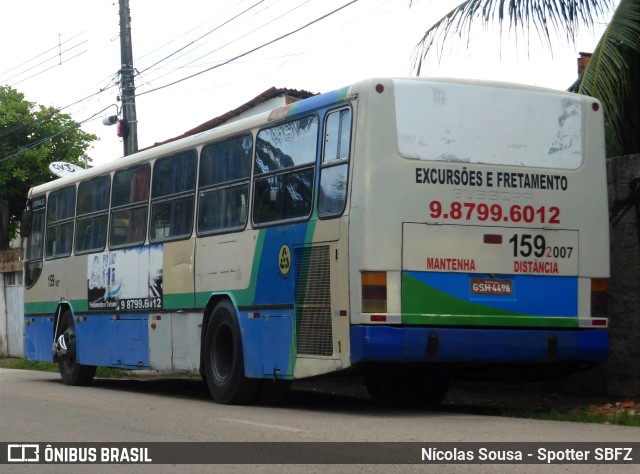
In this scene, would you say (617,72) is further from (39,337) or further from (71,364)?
(39,337)

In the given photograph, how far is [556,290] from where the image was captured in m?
11.8

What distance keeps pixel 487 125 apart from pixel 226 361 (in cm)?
412

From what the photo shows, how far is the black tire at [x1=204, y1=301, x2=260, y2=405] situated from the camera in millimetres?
13055

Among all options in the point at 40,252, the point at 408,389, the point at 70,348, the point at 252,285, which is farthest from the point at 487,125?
the point at 40,252

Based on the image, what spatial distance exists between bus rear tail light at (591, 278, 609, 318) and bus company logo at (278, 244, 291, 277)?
310 cm

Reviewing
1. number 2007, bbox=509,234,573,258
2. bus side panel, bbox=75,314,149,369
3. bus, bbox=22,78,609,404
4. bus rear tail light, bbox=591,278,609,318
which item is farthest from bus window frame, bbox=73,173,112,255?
bus rear tail light, bbox=591,278,609,318

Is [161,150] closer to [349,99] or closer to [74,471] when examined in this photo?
[349,99]

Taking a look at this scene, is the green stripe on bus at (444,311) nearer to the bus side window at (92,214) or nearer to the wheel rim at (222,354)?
the wheel rim at (222,354)

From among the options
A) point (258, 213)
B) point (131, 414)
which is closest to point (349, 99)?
point (258, 213)

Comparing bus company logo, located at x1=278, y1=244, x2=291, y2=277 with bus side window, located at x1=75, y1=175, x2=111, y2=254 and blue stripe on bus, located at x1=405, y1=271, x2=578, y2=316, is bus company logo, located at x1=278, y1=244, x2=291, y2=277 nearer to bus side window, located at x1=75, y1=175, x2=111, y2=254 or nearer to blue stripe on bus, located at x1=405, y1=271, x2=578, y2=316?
blue stripe on bus, located at x1=405, y1=271, x2=578, y2=316

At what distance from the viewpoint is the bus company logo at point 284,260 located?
12.2 m

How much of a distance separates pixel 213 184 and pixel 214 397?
2.47 metres

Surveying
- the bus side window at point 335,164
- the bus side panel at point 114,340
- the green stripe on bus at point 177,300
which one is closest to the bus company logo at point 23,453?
the bus side window at point 335,164

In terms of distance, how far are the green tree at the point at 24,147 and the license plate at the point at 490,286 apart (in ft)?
122
